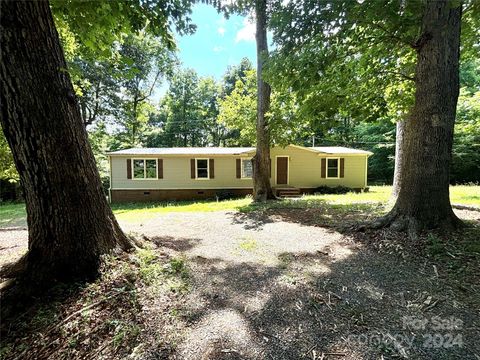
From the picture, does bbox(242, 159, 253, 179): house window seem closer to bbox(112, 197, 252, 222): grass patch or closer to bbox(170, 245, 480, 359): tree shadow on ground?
bbox(112, 197, 252, 222): grass patch

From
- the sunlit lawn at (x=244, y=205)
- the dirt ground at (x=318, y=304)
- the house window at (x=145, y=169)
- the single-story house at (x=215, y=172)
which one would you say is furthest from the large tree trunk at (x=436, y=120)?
the house window at (x=145, y=169)

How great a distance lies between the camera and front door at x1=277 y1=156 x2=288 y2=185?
15953 millimetres

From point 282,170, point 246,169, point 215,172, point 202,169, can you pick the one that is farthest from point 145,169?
point 282,170

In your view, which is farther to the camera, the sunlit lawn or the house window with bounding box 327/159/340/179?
the house window with bounding box 327/159/340/179

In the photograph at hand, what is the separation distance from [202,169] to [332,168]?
8.09m

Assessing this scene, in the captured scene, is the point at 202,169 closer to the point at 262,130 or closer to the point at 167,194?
the point at 167,194

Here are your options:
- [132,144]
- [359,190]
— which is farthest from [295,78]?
[132,144]

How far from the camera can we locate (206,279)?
3283 millimetres

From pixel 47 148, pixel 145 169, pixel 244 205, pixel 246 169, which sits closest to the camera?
pixel 47 148

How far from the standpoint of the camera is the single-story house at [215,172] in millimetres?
15117

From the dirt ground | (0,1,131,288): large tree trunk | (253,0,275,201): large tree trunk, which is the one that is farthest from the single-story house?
(0,1,131,288): large tree trunk

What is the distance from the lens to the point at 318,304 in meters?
2.76

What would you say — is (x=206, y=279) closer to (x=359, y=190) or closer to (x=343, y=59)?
(x=343, y=59)

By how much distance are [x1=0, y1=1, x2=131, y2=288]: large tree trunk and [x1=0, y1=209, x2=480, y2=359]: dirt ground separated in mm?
1101
